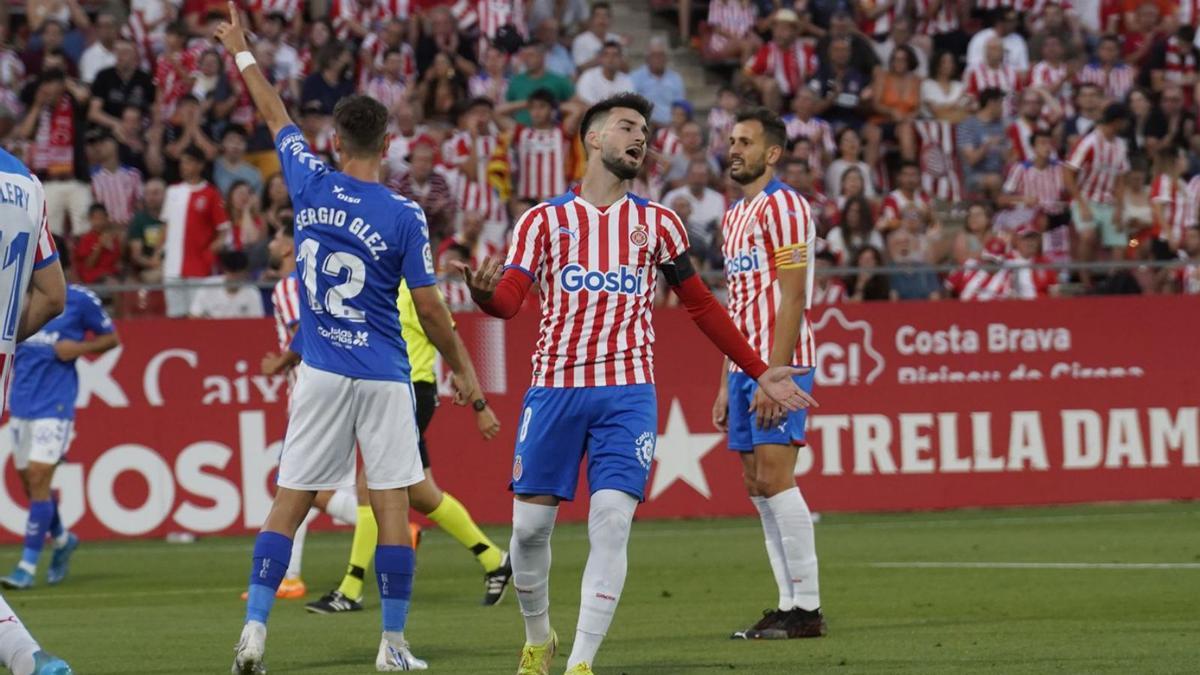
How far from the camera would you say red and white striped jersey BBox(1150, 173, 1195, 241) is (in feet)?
67.4

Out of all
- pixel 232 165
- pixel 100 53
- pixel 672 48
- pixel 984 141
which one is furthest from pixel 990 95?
pixel 100 53

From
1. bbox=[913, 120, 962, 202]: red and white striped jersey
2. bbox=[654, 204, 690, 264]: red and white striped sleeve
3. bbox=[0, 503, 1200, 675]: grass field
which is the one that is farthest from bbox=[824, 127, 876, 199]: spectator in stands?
bbox=[654, 204, 690, 264]: red and white striped sleeve

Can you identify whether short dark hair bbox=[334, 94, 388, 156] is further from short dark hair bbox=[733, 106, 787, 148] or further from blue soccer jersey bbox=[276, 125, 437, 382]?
short dark hair bbox=[733, 106, 787, 148]

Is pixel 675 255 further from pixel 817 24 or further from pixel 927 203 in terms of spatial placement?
pixel 817 24

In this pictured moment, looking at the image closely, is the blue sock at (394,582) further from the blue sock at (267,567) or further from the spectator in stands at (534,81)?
the spectator in stands at (534,81)

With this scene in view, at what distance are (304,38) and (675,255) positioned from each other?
49.9 feet

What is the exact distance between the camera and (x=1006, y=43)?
24.2 metres

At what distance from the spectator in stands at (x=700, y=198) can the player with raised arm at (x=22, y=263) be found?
13.1 m

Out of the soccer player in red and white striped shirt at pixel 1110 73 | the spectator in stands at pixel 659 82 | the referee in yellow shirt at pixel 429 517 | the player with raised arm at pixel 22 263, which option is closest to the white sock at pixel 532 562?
the player with raised arm at pixel 22 263

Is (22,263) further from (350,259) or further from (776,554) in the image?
(776,554)

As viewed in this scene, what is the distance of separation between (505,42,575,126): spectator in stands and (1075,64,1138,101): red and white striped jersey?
645 centimetres

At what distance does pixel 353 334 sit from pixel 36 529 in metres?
6.02

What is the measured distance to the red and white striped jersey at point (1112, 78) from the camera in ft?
78.5

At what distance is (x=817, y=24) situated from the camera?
79.8 feet
